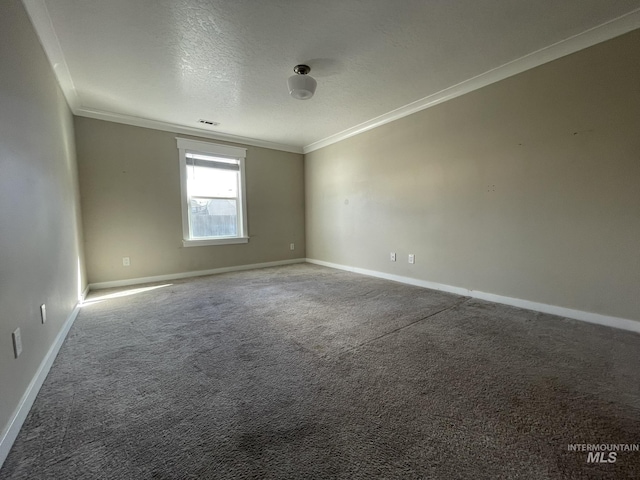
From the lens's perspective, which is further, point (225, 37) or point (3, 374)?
point (225, 37)

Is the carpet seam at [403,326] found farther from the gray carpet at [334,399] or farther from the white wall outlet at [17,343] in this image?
the white wall outlet at [17,343]

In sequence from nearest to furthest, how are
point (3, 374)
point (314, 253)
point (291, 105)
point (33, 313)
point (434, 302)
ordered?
point (3, 374)
point (33, 313)
point (434, 302)
point (291, 105)
point (314, 253)

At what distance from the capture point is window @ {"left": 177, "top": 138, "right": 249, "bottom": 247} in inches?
163

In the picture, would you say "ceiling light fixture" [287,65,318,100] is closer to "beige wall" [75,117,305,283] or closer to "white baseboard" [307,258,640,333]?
"beige wall" [75,117,305,283]

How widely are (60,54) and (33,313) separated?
2.25m

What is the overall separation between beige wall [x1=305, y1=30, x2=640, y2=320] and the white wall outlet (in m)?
3.62

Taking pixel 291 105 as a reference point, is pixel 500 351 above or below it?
below

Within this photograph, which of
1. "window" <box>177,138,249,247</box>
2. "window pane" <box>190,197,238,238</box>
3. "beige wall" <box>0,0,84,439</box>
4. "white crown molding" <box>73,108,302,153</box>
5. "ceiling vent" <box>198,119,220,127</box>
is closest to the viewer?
"beige wall" <box>0,0,84,439</box>

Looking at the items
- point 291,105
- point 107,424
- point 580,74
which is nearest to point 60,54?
point 291,105

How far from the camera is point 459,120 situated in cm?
297

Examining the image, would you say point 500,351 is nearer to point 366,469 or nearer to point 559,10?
point 366,469

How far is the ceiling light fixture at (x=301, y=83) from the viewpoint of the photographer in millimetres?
2396

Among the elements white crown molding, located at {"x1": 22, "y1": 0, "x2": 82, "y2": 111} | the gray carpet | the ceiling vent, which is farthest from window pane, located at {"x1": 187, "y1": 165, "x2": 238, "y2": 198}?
the gray carpet

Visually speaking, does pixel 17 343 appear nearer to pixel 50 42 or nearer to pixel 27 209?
pixel 27 209
